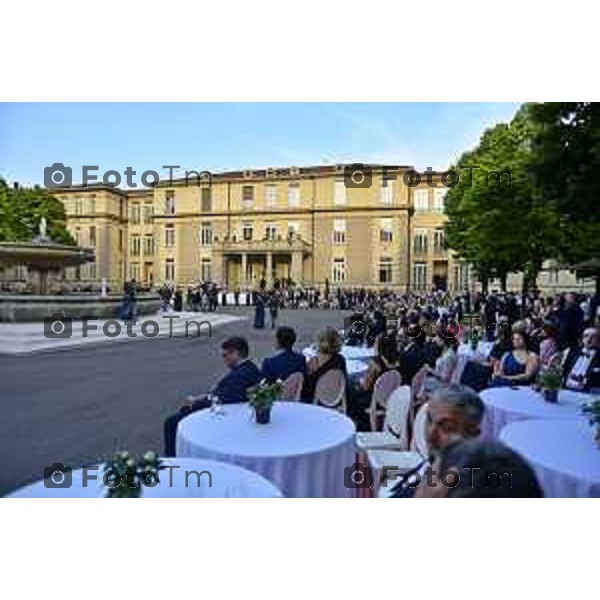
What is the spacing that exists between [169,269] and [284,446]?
54079mm

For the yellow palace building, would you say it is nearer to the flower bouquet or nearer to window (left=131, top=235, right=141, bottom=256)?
window (left=131, top=235, right=141, bottom=256)

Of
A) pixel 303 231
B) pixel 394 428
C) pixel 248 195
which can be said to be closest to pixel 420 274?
pixel 303 231

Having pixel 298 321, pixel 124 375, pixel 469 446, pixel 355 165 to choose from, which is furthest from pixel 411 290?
pixel 469 446

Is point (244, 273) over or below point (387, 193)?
below

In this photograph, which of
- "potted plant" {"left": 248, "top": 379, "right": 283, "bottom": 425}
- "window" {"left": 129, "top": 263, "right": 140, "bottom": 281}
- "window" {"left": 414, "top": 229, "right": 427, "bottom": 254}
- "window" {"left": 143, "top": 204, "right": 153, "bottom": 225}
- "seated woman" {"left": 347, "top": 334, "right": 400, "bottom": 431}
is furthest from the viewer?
"window" {"left": 143, "top": 204, "right": 153, "bottom": 225}

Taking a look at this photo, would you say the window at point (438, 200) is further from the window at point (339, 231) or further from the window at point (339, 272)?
the window at point (339, 272)

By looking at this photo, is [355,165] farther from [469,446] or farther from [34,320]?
[469,446]

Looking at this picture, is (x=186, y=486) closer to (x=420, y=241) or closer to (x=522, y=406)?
(x=522, y=406)

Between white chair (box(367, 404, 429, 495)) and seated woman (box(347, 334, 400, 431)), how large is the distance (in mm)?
1211

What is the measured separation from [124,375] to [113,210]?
5731cm

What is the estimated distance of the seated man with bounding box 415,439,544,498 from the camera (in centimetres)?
232

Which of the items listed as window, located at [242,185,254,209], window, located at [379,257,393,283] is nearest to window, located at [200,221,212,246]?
window, located at [242,185,254,209]

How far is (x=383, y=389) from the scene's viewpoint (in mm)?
5684

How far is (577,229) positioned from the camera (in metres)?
18.9
